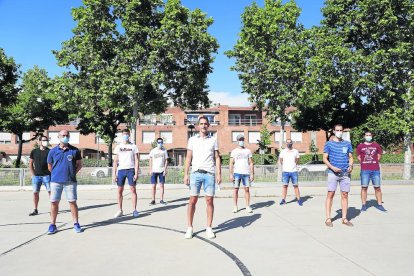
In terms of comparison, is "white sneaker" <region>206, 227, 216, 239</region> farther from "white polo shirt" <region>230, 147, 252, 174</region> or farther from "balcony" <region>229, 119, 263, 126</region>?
"balcony" <region>229, 119, 263, 126</region>

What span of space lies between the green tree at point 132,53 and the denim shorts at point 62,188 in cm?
1629

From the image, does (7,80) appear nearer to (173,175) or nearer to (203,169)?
(173,175)

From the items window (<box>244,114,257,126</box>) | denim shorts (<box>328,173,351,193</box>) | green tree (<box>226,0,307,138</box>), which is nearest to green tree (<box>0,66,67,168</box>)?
green tree (<box>226,0,307,138</box>)

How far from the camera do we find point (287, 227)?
7.48 meters

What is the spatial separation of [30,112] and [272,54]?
67.5 feet

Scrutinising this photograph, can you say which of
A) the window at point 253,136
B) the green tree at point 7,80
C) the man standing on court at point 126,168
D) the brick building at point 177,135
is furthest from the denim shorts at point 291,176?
the window at point 253,136

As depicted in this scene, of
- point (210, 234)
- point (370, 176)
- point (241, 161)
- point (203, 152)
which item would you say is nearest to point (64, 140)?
point (203, 152)

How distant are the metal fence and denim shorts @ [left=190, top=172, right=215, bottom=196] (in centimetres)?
1062

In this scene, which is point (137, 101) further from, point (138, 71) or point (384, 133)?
point (384, 133)

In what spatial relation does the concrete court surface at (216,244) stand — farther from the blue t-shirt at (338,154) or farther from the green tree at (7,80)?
the green tree at (7,80)

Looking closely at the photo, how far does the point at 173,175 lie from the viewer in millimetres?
17344

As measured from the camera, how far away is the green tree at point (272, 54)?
75.0ft

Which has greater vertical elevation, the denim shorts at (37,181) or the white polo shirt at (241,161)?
the white polo shirt at (241,161)

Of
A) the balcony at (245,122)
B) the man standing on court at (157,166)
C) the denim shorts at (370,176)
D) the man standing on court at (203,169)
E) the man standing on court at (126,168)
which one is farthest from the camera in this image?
the balcony at (245,122)
